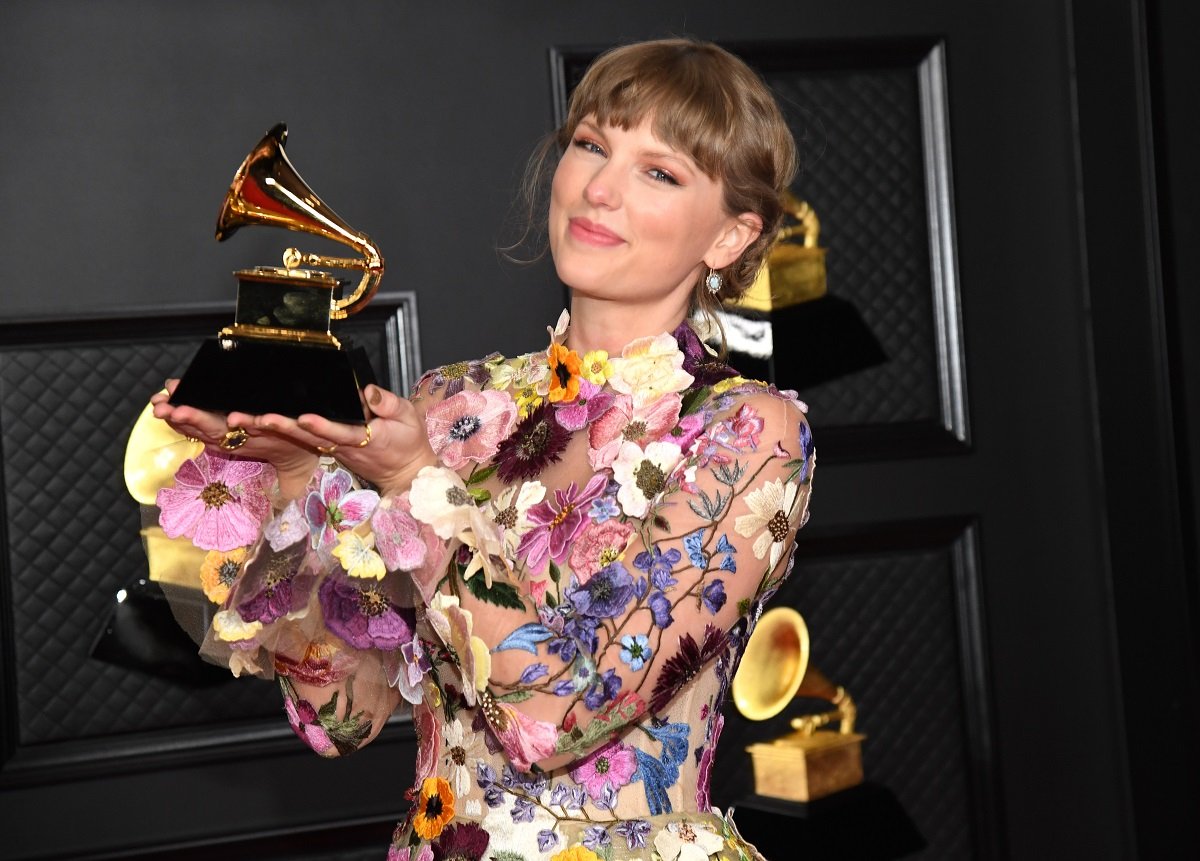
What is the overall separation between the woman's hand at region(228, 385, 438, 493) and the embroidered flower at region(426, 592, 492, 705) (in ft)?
0.28

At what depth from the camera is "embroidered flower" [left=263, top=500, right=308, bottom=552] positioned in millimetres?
1058

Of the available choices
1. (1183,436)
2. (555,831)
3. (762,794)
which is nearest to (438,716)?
(555,831)

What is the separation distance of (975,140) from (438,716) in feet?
4.42

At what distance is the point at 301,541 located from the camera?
41.9 inches

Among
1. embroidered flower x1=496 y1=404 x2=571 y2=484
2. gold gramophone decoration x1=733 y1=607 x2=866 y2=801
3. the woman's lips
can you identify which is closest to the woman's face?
the woman's lips

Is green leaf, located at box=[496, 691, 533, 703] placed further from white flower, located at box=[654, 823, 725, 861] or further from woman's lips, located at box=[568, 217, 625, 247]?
woman's lips, located at box=[568, 217, 625, 247]

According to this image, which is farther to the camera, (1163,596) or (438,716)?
(1163,596)

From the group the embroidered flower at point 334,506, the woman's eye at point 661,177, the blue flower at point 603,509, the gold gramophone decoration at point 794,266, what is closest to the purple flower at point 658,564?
the blue flower at point 603,509

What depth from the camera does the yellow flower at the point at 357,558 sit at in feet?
3.34

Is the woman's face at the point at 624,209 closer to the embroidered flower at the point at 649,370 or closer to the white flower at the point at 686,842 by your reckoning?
the embroidered flower at the point at 649,370

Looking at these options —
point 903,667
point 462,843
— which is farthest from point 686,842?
point 903,667

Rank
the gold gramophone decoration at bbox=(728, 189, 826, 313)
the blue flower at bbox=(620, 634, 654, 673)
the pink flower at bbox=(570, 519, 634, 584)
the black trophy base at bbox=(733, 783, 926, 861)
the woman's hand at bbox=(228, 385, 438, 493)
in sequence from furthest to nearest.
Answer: the gold gramophone decoration at bbox=(728, 189, 826, 313)
the black trophy base at bbox=(733, 783, 926, 861)
the pink flower at bbox=(570, 519, 634, 584)
the blue flower at bbox=(620, 634, 654, 673)
the woman's hand at bbox=(228, 385, 438, 493)

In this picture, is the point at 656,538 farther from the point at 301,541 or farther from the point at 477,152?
the point at 477,152

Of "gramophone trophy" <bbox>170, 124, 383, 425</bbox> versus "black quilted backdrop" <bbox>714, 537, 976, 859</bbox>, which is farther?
"black quilted backdrop" <bbox>714, 537, 976, 859</bbox>
